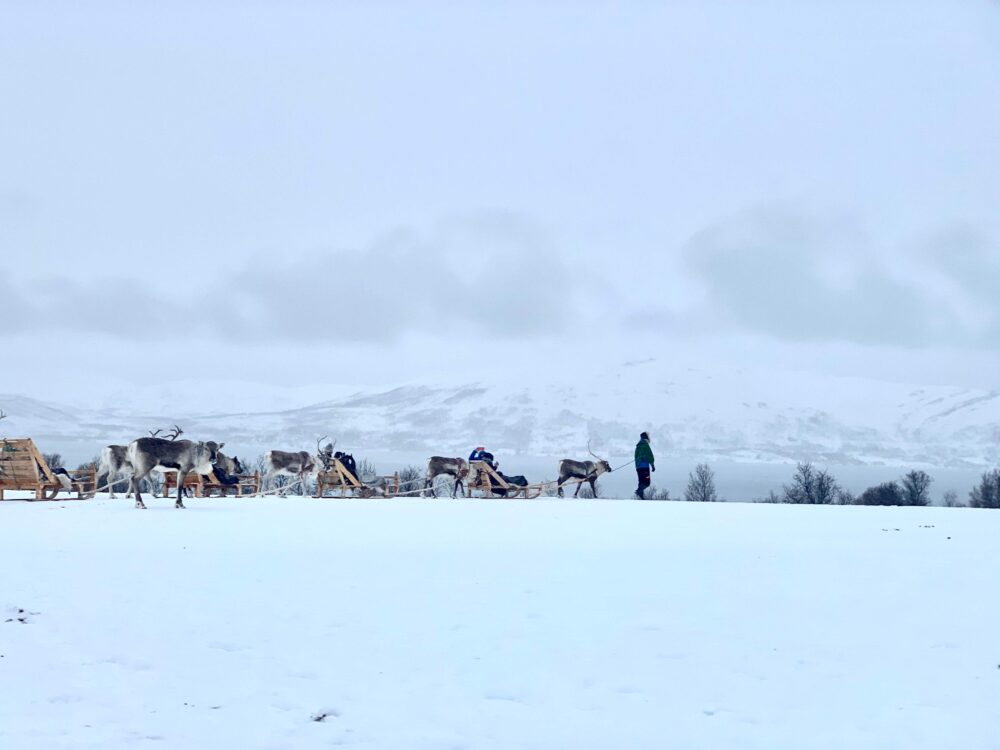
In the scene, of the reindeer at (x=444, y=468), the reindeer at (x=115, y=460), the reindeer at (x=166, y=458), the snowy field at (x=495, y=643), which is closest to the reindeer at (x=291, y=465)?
the reindeer at (x=444, y=468)

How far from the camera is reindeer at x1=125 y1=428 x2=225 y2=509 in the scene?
2250cm

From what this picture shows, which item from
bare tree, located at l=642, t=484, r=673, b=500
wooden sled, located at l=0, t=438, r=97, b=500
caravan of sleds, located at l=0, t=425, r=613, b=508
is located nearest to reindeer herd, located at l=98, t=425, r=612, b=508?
caravan of sleds, located at l=0, t=425, r=613, b=508

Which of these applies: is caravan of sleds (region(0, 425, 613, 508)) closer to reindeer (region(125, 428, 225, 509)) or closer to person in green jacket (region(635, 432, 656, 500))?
reindeer (region(125, 428, 225, 509))

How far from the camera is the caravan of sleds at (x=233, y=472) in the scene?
76.5ft

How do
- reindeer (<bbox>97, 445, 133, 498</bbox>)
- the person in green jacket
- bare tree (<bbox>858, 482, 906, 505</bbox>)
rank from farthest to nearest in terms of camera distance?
1. bare tree (<bbox>858, 482, 906, 505</bbox>)
2. the person in green jacket
3. reindeer (<bbox>97, 445, 133, 498</bbox>)

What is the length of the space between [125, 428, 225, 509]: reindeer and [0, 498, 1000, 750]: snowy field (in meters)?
6.83

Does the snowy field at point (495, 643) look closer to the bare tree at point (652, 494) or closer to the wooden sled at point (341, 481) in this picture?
the wooden sled at point (341, 481)

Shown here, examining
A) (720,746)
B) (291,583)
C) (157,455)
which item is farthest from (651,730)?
(157,455)

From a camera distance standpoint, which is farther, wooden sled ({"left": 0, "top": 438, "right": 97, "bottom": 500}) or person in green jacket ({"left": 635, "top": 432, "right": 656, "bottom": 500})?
person in green jacket ({"left": 635, "top": 432, "right": 656, "bottom": 500})

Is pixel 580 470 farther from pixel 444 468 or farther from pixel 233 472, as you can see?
pixel 233 472

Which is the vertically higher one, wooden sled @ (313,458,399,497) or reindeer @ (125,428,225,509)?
reindeer @ (125,428,225,509)

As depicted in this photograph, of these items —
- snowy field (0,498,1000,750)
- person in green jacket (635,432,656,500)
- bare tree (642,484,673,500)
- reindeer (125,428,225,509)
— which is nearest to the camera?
snowy field (0,498,1000,750)

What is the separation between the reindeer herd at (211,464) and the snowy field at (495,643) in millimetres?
7016

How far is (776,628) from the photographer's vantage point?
1089cm
